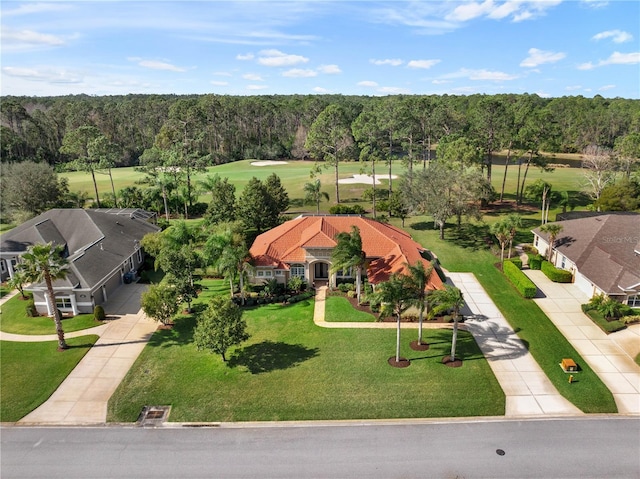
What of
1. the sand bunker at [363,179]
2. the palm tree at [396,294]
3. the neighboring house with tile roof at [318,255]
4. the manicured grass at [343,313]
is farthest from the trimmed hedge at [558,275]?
the sand bunker at [363,179]

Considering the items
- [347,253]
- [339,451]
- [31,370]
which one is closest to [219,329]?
[339,451]

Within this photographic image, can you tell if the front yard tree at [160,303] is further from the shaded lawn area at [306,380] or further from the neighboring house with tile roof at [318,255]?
the neighboring house with tile roof at [318,255]

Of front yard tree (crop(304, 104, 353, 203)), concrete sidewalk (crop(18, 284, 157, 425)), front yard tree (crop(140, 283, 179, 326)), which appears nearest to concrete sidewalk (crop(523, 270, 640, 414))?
front yard tree (crop(140, 283, 179, 326))

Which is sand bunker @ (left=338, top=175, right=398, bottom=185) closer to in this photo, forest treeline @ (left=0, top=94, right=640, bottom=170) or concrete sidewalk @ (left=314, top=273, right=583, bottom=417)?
forest treeline @ (left=0, top=94, right=640, bottom=170)

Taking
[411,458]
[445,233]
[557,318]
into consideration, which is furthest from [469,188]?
[411,458]

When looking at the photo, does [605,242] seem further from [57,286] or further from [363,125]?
[57,286]
